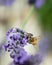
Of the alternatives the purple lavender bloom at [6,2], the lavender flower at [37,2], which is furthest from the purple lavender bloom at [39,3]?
the purple lavender bloom at [6,2]

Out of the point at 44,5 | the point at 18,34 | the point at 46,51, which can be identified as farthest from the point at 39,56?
the point at 44,5

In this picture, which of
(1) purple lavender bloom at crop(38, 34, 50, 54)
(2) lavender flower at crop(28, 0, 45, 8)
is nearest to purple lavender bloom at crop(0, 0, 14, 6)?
(2) lavender flower at crop(28, 0, 45, 8)

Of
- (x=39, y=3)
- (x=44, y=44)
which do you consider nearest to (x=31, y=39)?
(x=44, y=44)

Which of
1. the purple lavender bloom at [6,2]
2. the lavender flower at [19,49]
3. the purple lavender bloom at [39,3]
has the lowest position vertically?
the lavender flower at [19,49]

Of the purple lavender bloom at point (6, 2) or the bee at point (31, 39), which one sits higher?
the purple lavender bloom at point (6, 2)

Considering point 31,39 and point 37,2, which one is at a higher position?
point 37,2

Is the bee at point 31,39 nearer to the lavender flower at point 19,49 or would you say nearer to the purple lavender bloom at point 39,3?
the lavender flower at point 19,49

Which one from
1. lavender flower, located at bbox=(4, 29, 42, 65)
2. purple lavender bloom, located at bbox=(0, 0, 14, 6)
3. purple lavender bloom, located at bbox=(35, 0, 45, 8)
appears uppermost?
purple lavender bloom, located at bbox=(0, 0, 14, 6)

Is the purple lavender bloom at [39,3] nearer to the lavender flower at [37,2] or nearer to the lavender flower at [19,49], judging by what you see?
the lavender flower at [37,2]

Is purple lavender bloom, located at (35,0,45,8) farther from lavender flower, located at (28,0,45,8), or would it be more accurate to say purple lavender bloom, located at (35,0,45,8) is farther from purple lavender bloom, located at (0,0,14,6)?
purple lavender bloom, located at (0,0,14,6)

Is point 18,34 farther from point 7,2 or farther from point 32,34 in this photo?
point 7,2

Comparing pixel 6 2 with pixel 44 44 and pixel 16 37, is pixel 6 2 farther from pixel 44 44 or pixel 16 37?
pixel 44 44

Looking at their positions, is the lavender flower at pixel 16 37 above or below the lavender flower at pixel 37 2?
below
